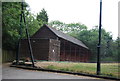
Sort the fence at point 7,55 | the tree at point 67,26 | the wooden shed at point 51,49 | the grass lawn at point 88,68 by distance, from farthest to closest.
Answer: the tree at point 67,26
the wooden shed at point 51,49
the fence at point 7,55
the grass lawn at point 88,68

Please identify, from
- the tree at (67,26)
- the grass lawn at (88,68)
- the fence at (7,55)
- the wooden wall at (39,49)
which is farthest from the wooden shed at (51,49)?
the tree at (67,26)

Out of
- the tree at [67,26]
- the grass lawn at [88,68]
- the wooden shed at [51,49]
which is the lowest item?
the grass lawn at [88,68]

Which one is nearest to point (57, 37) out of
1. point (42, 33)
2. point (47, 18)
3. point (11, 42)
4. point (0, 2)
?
point (42, 33)

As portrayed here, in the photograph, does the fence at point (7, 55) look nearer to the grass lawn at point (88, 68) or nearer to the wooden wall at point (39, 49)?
the wooden wall at point (39, 49)

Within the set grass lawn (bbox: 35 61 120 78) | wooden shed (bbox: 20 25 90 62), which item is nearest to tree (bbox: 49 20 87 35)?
wooden shed (bbox: 20 25 90 62)

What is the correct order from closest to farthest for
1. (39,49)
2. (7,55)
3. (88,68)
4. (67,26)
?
(88,68) → (7,55) → (39,49) → (67,26)

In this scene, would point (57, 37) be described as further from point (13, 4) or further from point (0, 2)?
point (0, 2)

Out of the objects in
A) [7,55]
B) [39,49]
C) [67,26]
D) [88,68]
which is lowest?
[88,68]

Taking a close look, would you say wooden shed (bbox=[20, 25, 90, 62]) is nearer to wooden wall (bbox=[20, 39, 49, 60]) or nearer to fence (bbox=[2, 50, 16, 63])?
wooden wall (bbox=[20, 39, 49, 60])

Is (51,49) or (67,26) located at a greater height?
(67,26)

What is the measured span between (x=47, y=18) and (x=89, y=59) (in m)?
31.1

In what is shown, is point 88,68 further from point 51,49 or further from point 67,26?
point 67,26

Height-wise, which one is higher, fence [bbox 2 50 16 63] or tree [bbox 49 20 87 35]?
tree [bbox 49 20 87 35]

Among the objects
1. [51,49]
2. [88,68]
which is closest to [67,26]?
[51,49]
